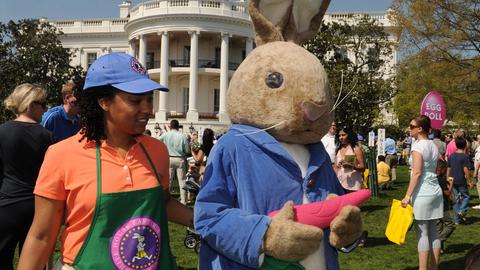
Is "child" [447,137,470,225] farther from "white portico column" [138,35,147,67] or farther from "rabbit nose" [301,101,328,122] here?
"white portico column" [138,35,147,67]

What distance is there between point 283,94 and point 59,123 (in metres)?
2.80

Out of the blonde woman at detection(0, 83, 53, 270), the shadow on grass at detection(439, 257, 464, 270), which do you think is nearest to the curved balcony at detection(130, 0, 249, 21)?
the shadow on grass at detection(439, 257, 464, 270)

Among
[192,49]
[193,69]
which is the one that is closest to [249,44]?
[192,49]

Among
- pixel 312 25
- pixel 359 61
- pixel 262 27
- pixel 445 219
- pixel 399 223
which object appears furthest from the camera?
pixel 359 61

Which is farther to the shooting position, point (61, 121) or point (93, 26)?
point (93, 26)

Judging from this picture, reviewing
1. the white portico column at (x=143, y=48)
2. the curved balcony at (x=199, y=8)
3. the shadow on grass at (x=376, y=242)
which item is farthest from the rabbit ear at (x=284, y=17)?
the white portico column at (x=143, y=48)

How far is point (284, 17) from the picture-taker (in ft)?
9.84

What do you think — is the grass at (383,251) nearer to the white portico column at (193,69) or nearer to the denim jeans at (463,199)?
the denim jeans at (463,199)

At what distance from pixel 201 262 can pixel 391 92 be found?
23.5m

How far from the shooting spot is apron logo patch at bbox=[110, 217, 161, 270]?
7.18 ft

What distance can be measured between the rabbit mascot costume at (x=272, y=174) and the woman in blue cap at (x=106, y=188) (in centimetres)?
28

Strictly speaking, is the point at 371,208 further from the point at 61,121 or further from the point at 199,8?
the point at 199,8

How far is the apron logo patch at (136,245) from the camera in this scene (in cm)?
219

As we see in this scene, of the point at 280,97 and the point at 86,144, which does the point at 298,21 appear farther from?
the point at 86,144
